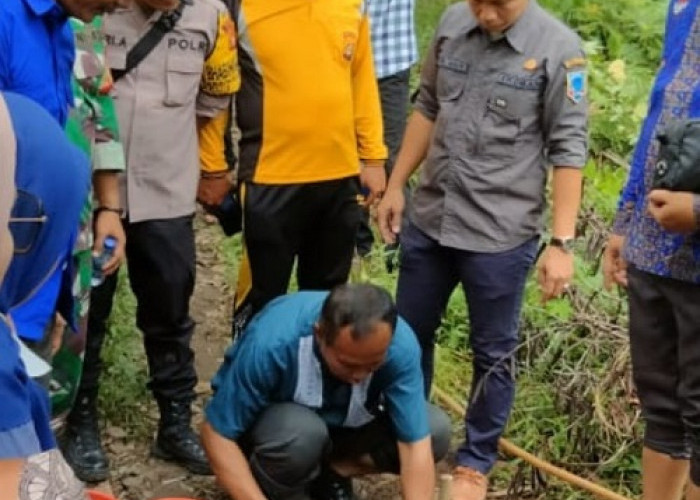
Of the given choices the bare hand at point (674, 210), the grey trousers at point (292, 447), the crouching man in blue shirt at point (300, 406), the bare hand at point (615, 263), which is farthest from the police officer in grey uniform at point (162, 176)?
the bare hand at point (674, 210)

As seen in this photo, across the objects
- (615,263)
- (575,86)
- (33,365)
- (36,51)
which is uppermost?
(36,51)

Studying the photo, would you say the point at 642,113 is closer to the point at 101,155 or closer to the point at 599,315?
the point at 599,315

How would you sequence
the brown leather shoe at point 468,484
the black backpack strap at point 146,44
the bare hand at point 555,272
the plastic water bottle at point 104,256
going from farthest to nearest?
1. the brown leather shoe at point 468,484
2. the bare hand at point 555,272
3. the black backpack strap at point 146,44
4. the plastic water bottle at point 104,256

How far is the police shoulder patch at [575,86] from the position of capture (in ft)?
11.2

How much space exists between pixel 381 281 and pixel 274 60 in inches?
66.0

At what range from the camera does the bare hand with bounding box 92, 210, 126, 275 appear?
3.30 meters

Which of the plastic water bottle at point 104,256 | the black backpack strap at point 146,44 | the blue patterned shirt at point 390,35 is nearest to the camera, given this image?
the plastic water bottle at point 104,256

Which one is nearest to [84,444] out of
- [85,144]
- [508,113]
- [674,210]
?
[85,144]

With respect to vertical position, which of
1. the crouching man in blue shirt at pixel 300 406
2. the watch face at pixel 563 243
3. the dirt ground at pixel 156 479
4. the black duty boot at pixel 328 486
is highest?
the watch face at pixel 563 243

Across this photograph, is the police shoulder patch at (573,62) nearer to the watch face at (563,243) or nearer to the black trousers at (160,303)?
the watch face at (563,243)

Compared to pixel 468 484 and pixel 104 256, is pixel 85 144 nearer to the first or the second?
pixel 104 256

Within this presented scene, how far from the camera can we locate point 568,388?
13.7ft

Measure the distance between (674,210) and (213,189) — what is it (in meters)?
1.56

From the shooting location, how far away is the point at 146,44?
11.2ft
